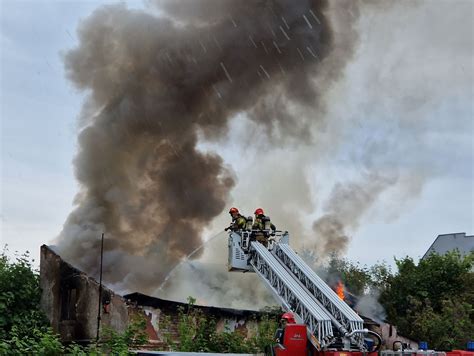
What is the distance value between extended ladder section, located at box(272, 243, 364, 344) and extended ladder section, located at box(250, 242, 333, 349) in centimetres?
21

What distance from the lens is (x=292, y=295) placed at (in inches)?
605

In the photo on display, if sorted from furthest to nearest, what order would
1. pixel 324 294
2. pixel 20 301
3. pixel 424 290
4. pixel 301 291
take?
1. pixel 424 290
2. pixel 20 301
3. pixel 301 291
4. pixel 324 294

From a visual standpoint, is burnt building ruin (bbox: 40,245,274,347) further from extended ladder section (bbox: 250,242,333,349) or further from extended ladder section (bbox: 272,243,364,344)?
extended ladder section (bbox: 272,243,364,344)

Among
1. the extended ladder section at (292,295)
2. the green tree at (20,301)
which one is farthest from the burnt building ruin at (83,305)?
the extended ladder section at (292,295)

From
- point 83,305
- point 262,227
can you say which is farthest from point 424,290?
point 83,305

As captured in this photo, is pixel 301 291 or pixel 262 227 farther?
pixel 262 227

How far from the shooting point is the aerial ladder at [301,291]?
13992 millimetres

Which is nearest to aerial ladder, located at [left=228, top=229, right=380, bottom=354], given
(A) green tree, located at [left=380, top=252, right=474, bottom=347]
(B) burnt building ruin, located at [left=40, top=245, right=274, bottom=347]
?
(B) burnt building ruin, located at [left=40, top=245, right=274, bottom=347]

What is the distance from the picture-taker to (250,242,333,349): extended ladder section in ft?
46.2

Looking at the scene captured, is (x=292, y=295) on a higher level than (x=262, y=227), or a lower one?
lower

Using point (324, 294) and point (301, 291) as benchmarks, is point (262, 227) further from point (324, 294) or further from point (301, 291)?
point (324, 294)

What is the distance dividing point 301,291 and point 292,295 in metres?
0.23

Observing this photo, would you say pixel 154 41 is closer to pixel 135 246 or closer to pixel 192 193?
pixel 192 193

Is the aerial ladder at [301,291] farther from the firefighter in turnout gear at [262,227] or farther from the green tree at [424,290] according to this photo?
the green tree at [424,290]
